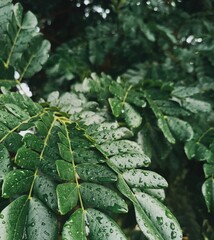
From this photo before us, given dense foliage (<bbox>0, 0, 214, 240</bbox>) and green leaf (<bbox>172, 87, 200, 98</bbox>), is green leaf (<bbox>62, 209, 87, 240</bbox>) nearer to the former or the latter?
dense foliage (<bbox>0, 0, 214, 240</bbox>)

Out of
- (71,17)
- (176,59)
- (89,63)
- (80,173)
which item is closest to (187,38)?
(176,59)

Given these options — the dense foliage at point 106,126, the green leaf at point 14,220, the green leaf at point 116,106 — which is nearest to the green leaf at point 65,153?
the dense foliage at point 106,126

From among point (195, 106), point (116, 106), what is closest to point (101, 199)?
point (116, 106)

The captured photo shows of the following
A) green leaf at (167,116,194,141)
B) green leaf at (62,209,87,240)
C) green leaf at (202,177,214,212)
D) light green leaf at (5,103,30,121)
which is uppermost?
light green leaf at (5,103,30,121)

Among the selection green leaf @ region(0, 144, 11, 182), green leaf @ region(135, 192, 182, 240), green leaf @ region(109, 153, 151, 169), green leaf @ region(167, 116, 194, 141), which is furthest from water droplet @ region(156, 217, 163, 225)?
green leaf @ region(167, 116, 194, 141)

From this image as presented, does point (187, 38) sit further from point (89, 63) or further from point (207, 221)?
point (207, 221)
